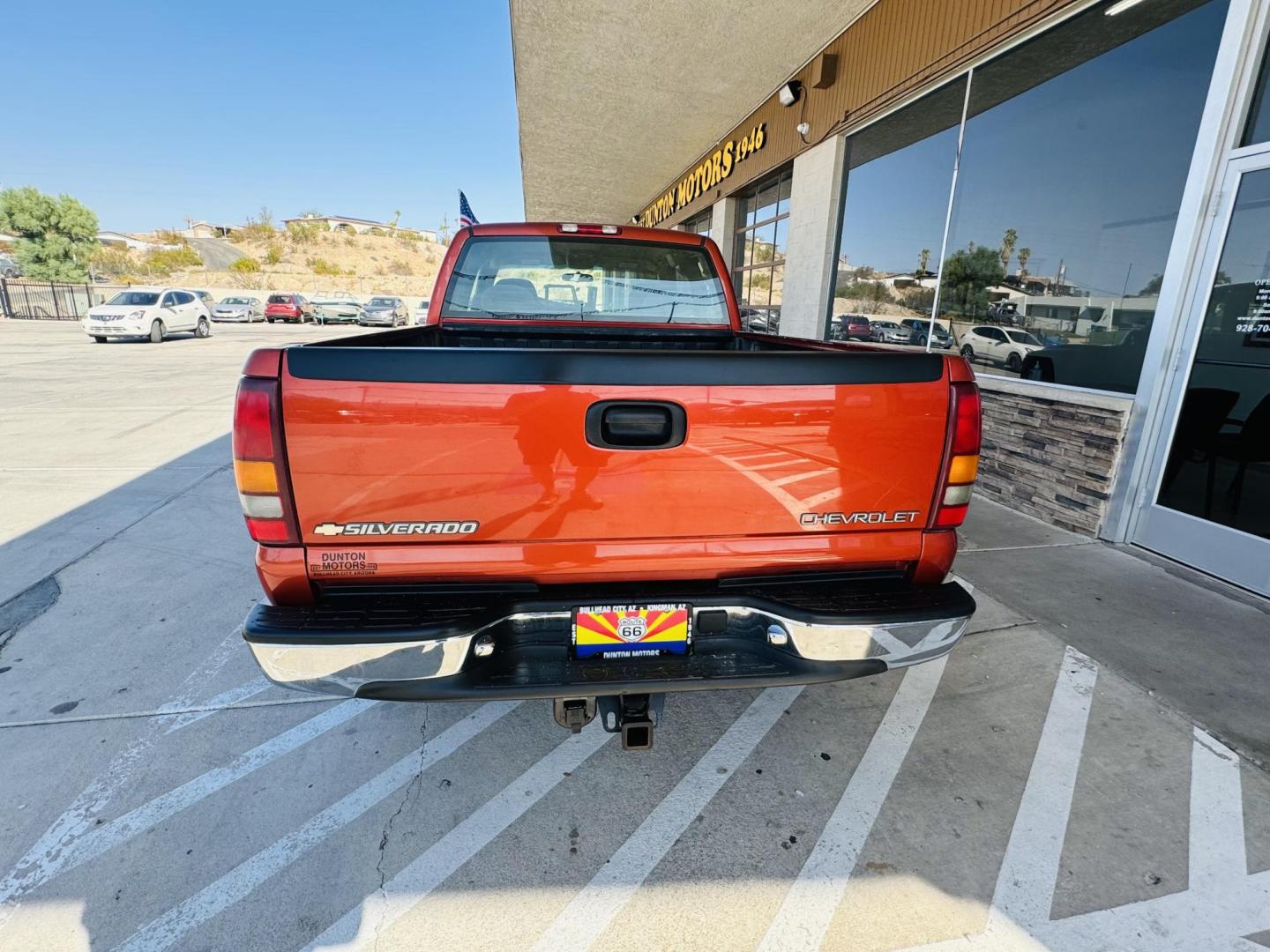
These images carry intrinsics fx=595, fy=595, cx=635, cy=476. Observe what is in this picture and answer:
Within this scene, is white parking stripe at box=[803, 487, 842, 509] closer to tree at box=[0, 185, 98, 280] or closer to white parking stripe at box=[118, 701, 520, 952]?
white parking stripe at box=[118, 701, 520, 952]

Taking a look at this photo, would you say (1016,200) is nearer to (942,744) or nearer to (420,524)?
(942,744)

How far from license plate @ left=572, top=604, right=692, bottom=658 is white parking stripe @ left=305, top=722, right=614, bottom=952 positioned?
72 centimetres

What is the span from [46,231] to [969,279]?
48831mm

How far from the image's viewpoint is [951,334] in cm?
584

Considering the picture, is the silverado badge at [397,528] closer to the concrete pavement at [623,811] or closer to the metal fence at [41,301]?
the concrete pavement at [623,811]

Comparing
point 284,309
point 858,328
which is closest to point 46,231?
point 284,309

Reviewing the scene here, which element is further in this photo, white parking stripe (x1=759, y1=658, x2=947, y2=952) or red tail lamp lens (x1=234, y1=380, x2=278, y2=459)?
white parking stripe (x1=759, y1=658, x2=947, y2=952)

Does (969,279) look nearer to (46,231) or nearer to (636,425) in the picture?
(636,425)

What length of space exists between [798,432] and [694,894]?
139 centimetres

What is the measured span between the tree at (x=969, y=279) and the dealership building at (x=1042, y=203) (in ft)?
0.07

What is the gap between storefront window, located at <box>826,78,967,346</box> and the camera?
19.4ft

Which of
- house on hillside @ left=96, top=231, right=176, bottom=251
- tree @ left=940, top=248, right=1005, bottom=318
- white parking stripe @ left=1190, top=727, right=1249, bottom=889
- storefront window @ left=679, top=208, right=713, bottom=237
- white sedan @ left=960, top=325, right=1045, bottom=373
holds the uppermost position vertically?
house on hillside @ left=96, top=231, right=176, bottom=251

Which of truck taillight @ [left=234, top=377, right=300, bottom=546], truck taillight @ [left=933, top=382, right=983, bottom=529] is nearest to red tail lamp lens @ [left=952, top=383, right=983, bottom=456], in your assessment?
truck taillight @ [left=933, top=382, right=983, bottom=529]

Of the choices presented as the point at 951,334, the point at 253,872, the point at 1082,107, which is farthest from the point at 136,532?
the point at 1082,107
